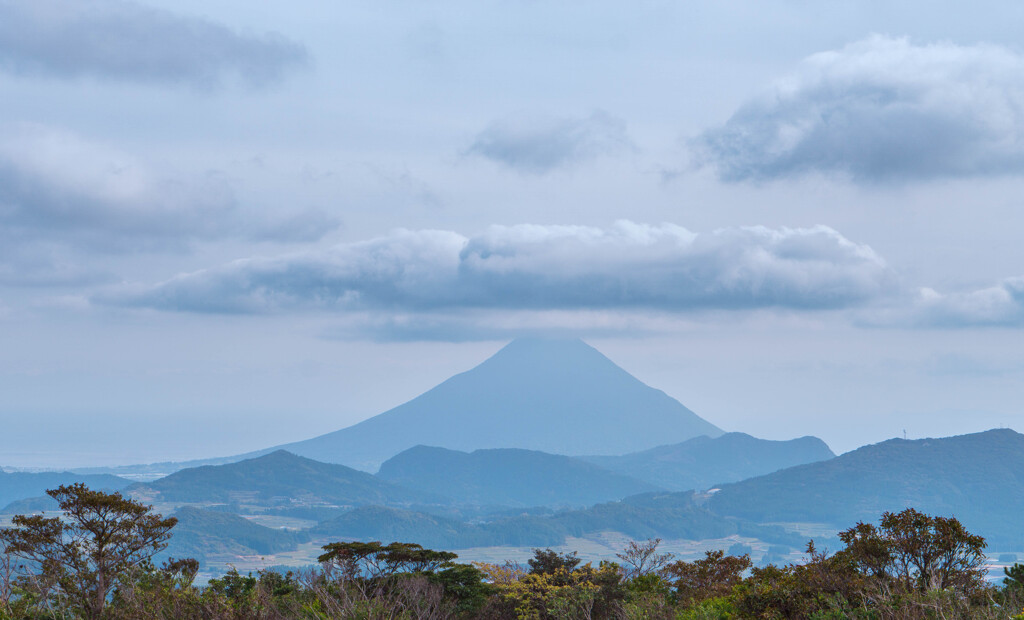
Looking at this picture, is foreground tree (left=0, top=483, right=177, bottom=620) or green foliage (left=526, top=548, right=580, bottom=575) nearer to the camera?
foreground tree (left=0, top=483, right=177, bottom=620)

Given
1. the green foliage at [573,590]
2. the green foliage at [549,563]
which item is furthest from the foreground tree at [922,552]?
the green foliage at [549,563]

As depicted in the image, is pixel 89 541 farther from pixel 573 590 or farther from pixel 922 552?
pixel 922 552

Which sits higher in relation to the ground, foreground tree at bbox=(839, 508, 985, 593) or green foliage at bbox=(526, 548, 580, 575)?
foreground tree at bbox=(839, 508, 985, 593)

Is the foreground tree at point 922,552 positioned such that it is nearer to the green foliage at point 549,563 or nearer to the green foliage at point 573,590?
the green foliage at point 573,590

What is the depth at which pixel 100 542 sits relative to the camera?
34781 millimetres

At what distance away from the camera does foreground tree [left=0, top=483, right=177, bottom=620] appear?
111ft

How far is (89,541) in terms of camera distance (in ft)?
122

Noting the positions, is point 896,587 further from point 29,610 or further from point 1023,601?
point 29,610

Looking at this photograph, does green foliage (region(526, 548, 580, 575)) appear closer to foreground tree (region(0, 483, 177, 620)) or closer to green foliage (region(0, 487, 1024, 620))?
green foliage (region(0, 487, 1024, 620))

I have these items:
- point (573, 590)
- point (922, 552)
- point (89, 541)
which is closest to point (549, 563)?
point (573, 590)

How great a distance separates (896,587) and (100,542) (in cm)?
2759

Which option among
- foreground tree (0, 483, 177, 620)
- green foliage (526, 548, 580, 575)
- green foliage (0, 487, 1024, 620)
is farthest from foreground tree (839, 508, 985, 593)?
foreground tree (0, 483, 177, 620)

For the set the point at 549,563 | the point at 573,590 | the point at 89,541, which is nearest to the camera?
the point at 89,541

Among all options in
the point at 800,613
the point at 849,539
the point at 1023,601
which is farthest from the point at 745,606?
→ the point at 1023,601
